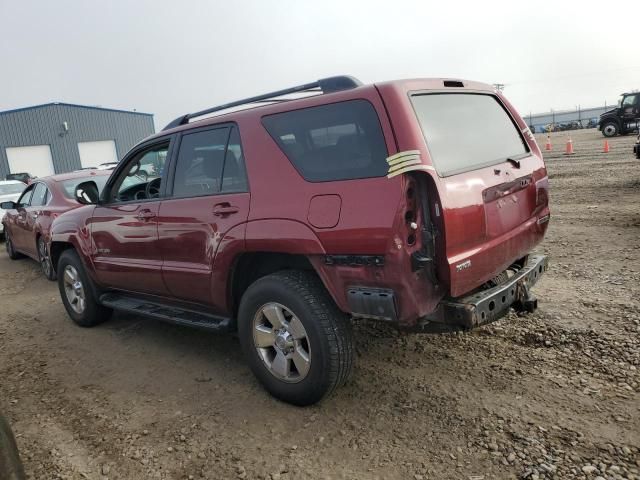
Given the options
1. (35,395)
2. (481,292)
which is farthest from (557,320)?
(35,395)

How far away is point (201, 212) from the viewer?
139 inches

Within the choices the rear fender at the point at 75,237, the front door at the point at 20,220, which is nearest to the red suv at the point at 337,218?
the rear fender at the point at 75,237

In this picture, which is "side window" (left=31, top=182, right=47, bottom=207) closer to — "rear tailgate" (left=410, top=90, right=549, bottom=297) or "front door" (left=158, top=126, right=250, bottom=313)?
"front door" (left=158, top=126, right=250, bottom=313)

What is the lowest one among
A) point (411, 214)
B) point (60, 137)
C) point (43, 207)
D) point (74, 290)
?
point (74, 290)

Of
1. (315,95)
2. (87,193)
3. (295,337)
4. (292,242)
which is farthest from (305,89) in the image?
(87,193)

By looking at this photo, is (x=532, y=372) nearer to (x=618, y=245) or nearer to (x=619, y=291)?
(x=619, y=291)

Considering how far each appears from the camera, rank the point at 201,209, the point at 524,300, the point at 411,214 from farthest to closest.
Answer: the point at 201,209 → the point at 524,300 → the point at 411,214

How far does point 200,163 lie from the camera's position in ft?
12.1

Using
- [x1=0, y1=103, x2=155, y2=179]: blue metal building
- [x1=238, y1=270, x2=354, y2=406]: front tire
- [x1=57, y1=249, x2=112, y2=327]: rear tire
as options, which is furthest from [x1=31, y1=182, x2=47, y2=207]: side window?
[x1=0, y1=103, x2=155, y2=179]: blue metal building

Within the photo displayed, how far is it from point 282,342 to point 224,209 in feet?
3.20

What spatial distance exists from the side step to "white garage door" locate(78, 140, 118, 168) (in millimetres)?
28195

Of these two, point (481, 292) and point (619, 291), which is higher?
point (481, 292)

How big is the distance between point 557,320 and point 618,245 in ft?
9.17

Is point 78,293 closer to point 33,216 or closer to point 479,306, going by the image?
point 33,216
